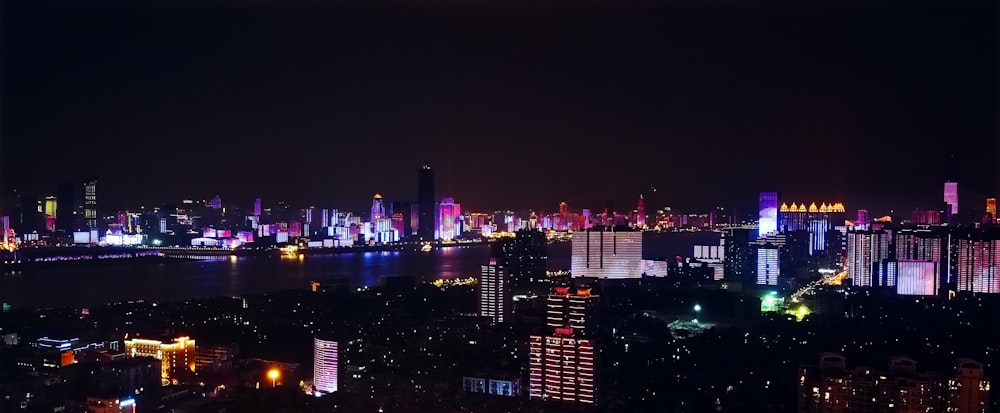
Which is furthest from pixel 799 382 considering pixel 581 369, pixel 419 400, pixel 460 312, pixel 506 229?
pixel 506 229

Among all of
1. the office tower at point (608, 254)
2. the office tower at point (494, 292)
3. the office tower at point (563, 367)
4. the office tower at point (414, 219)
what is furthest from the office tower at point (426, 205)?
the office tower at point (563, 367)

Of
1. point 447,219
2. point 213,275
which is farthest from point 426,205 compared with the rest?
point 213,275

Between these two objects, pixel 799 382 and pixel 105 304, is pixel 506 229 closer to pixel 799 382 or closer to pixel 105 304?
pixel 105 304

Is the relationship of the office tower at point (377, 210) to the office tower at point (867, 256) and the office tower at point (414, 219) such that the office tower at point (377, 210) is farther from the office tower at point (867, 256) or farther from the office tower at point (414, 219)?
the office tower at point (867, 256)

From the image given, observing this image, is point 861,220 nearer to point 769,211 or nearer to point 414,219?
point 769,211

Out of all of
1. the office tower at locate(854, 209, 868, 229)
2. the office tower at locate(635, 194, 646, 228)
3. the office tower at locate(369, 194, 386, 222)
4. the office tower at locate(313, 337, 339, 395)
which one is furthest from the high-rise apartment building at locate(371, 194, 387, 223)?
the office tower at locate(313, 337, 339, 395)

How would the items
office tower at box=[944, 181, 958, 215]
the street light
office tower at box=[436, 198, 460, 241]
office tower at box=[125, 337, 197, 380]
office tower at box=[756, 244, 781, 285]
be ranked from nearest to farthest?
the street light < office tower at box=[125, 337, 197, 380] < office tower at box=[944, 181, 958, 215] < office tower at box=[756, 244, 781, 285] < office tower at box=[436, 198, 460, 241]

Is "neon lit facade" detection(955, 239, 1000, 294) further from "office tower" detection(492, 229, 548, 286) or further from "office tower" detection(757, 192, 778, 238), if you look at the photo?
"office tower" detection(757, 192, 778, 238)

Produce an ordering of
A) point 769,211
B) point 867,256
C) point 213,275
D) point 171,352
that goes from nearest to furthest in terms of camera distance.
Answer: point 171,352
point 867,256
point 213,275
point 769,211
